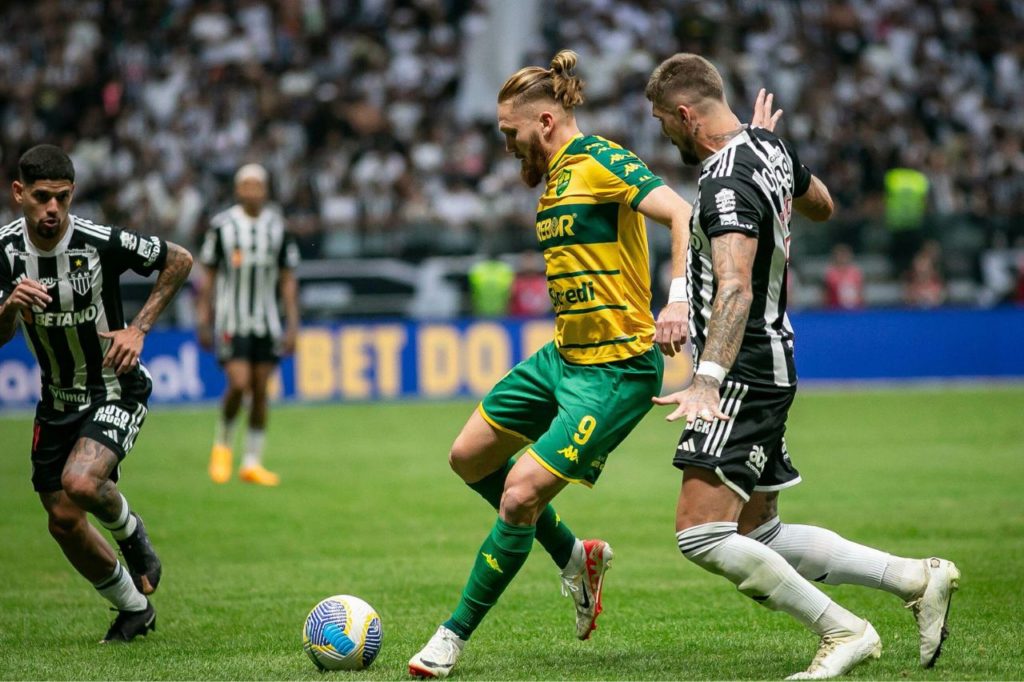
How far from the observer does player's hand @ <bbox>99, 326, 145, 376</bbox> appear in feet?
20.6

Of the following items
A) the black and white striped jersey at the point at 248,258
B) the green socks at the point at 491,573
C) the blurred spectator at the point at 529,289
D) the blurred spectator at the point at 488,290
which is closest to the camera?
the green socks at the point at 491,573

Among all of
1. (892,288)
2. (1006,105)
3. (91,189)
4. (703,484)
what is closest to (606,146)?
(703,484)

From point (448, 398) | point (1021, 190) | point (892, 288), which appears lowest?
point (448, 398)

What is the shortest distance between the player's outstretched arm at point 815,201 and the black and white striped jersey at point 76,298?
9.96 ft

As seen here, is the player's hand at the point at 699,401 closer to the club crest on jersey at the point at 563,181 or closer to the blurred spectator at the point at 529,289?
the club crest on jersey at the point at 563,181

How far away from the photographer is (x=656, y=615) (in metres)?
6.75

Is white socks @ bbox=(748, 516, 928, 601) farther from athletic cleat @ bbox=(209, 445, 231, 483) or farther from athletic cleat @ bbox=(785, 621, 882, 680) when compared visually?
athletic cleat @ bbox=(209, 445, 231, 483)

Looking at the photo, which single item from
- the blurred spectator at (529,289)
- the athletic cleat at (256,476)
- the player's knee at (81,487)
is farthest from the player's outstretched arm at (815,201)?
the blurred spectator at (529,289)

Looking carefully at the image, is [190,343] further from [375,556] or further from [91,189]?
[375,556]

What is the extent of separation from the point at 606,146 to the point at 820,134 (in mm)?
19318

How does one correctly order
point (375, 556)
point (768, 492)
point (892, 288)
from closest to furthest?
point (768, 492) → point (375, 556) → point (892, 288)

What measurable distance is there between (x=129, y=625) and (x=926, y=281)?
1635cm

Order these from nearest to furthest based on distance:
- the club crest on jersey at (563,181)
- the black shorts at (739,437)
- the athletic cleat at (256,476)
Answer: the black shorts at (739,437) → the club crest on jersey at (563,181) → the athletic cleat at (256,476)

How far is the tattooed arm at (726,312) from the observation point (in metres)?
4.84
